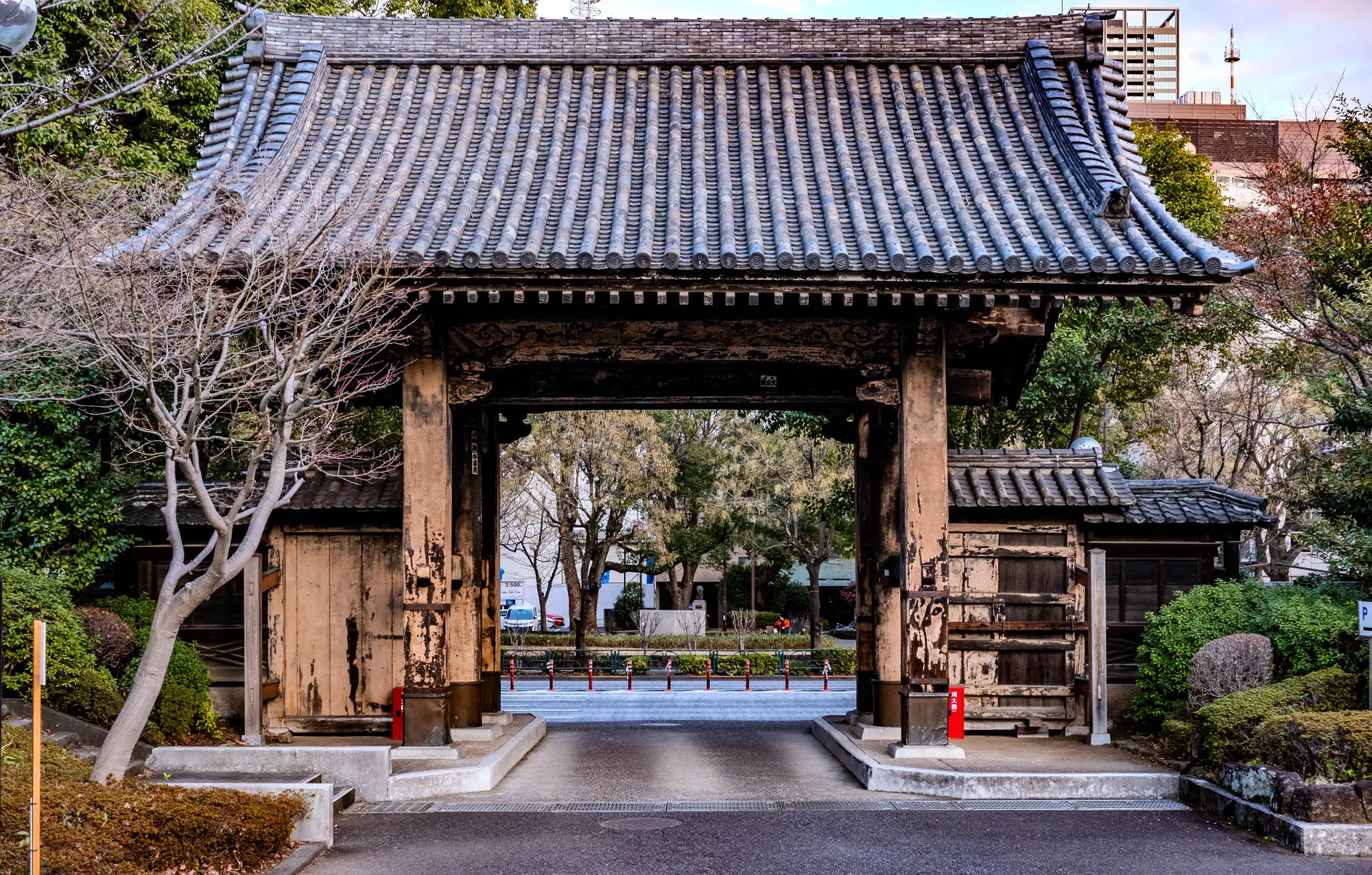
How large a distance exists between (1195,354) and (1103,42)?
61.9ft

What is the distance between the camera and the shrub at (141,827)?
24.3ft

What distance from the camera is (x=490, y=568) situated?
1566 cm

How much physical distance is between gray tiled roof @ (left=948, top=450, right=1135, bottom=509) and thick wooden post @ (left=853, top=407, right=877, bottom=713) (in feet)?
3.35

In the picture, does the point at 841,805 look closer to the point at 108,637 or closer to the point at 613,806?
the point at 613,806

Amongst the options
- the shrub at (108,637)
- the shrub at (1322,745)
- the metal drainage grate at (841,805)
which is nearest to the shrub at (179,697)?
the shrub at (108,637)

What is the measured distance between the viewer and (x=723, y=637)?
3953 cm

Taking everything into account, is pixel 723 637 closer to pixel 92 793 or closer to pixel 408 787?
pixel 408 787

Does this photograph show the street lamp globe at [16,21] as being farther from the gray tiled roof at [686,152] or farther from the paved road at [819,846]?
the paved road at [819,846]

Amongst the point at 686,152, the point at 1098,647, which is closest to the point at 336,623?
the point at 686,152

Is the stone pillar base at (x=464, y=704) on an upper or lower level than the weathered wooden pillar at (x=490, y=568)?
lower

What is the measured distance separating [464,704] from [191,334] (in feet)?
18.7

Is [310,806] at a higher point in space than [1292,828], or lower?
higher

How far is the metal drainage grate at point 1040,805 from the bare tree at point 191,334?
20.0 feet

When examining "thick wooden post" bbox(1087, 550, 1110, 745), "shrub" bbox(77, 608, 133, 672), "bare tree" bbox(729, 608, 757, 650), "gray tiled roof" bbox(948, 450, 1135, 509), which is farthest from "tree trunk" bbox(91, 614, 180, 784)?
"bare tree" bbox(729, 608, 757, 650)
